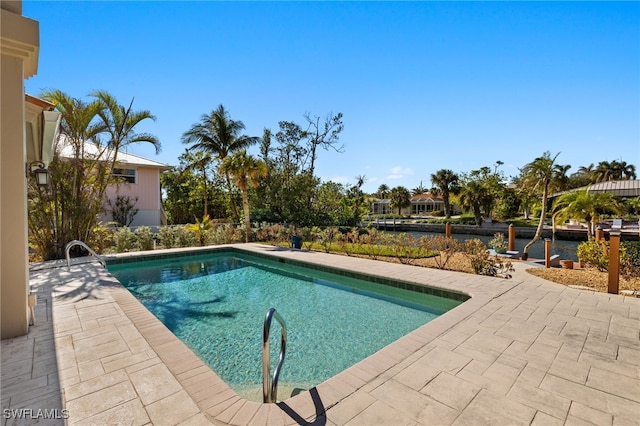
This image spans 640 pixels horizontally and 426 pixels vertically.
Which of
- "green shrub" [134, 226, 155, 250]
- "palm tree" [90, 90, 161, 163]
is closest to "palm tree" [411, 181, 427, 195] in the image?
"green shrub" [134, 226, 155, 250]

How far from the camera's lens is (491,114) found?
45.3ft

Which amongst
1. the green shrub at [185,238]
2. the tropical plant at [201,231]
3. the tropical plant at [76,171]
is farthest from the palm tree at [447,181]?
the tropical plant at [76,171]

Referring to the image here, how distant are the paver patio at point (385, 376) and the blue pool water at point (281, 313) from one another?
69 cm

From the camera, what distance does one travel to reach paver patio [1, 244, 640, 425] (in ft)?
7.99

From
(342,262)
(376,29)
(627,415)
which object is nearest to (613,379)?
(627,415)

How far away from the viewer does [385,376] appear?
9.96 ft

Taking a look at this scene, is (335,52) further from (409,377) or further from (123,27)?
(409,377)

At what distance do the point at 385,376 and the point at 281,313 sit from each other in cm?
353

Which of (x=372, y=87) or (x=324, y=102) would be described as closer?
(x=372, y=87)

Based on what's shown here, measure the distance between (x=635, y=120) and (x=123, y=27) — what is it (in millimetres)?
16644

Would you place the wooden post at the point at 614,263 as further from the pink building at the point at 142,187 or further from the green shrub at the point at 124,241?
the pink building at the point at 142,187

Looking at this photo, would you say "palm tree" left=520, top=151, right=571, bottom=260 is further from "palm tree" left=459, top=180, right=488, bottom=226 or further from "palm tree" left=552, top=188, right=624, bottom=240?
"palm tree" left=459, top=180, right=488, bottom=226

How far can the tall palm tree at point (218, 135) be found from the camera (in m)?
19.3

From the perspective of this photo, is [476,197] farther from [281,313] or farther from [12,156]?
→ [12,156]
